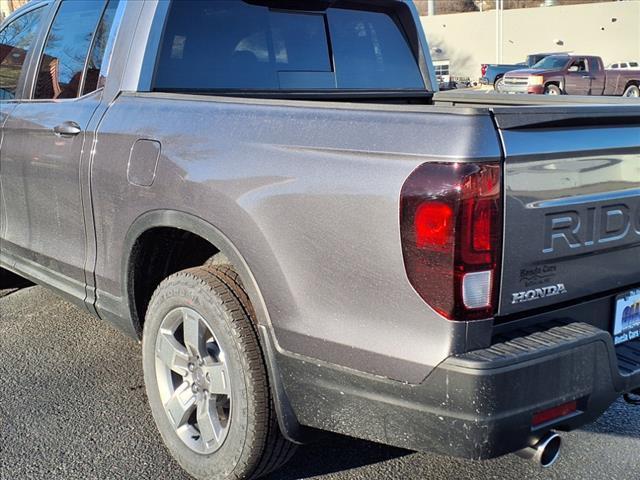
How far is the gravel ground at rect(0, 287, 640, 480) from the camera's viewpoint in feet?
9.52

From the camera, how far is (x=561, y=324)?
223 centimetres

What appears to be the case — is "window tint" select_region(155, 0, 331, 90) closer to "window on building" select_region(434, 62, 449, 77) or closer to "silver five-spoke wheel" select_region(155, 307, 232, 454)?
"silver five-spoke wheel" select_region(155, 307, 232, 454)

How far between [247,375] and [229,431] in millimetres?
265

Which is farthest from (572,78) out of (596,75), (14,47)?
(14,47)

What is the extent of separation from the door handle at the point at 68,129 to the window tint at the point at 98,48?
20 cm

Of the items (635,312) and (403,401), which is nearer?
(403,401)

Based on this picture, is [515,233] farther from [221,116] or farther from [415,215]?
[221,116]

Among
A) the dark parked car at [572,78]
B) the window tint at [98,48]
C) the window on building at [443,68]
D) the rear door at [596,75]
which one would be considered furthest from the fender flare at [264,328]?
the window on building at [443,68]

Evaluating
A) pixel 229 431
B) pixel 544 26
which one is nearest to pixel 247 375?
pixel 229 431

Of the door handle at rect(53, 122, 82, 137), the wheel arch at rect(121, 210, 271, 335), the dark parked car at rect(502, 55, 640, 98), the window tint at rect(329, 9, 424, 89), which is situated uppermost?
the window tint at rect(329, 9, 424, 89)

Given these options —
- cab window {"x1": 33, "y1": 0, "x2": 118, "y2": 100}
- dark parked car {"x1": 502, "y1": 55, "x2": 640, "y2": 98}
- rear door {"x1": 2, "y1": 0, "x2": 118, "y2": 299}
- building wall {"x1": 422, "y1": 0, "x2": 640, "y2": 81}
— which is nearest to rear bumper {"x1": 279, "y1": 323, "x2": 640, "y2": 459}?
rear door {"x1": 2, "y1": 0, "x2": 118, "y2": 299}

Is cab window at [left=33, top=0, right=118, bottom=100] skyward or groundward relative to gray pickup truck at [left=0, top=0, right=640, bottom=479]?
skyward

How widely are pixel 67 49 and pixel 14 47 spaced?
2.40 ft

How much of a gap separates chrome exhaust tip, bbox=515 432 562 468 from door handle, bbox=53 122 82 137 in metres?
2.33
